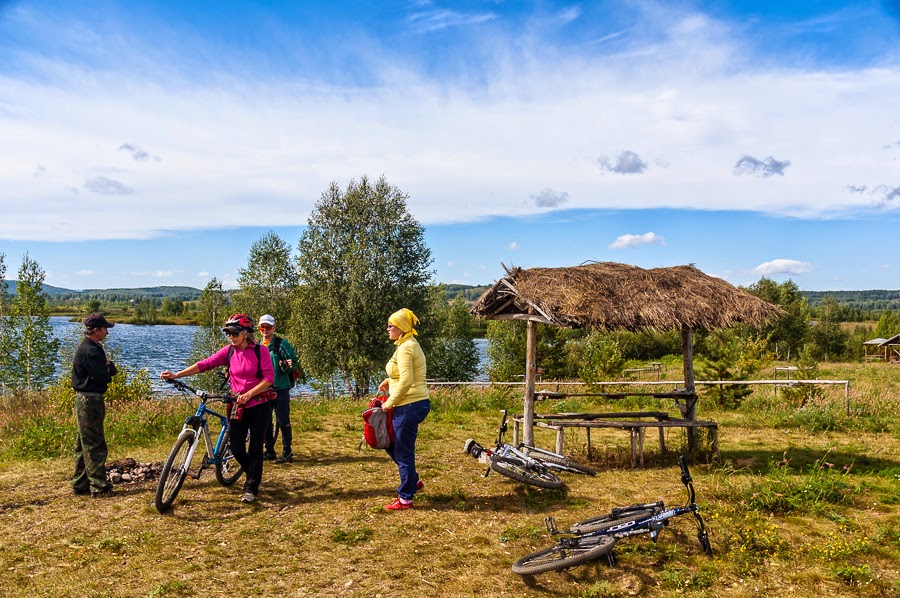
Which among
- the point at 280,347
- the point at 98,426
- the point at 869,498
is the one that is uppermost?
the point at 280,347

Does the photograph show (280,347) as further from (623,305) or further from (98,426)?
(623,305)

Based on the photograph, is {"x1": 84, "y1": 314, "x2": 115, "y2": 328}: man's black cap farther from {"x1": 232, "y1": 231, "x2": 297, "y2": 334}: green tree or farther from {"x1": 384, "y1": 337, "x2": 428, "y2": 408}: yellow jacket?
{"x1": 232, "y1": 231, "x2": 297, "y2": 334}: green tree

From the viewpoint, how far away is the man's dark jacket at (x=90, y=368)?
7012 mm

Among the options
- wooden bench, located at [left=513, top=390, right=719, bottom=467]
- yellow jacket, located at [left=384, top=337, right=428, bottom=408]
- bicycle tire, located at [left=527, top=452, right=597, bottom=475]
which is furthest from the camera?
wooden bench, located at [left=513, top=390, right=719, bottom=467]

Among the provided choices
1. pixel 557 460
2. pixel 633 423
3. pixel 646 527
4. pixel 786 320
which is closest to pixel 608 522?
pixel 646 527

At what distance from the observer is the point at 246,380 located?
6.91 metres

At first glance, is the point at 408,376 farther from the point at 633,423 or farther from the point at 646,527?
the point at 633,423

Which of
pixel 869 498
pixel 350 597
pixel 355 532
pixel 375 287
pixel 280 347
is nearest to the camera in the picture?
pixel 350 597

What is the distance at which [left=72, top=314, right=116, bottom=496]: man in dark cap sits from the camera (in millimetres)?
7023

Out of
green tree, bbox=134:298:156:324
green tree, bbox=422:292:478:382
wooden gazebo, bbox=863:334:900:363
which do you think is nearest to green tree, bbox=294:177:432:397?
green tree, bbox=422:292:478:382

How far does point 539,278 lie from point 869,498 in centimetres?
551

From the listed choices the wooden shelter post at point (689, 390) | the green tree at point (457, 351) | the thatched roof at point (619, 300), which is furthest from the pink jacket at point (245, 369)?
the green tree at point (457, 351)

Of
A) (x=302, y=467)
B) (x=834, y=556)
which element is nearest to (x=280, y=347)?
(x=302, y=467)

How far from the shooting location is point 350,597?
490 cm
